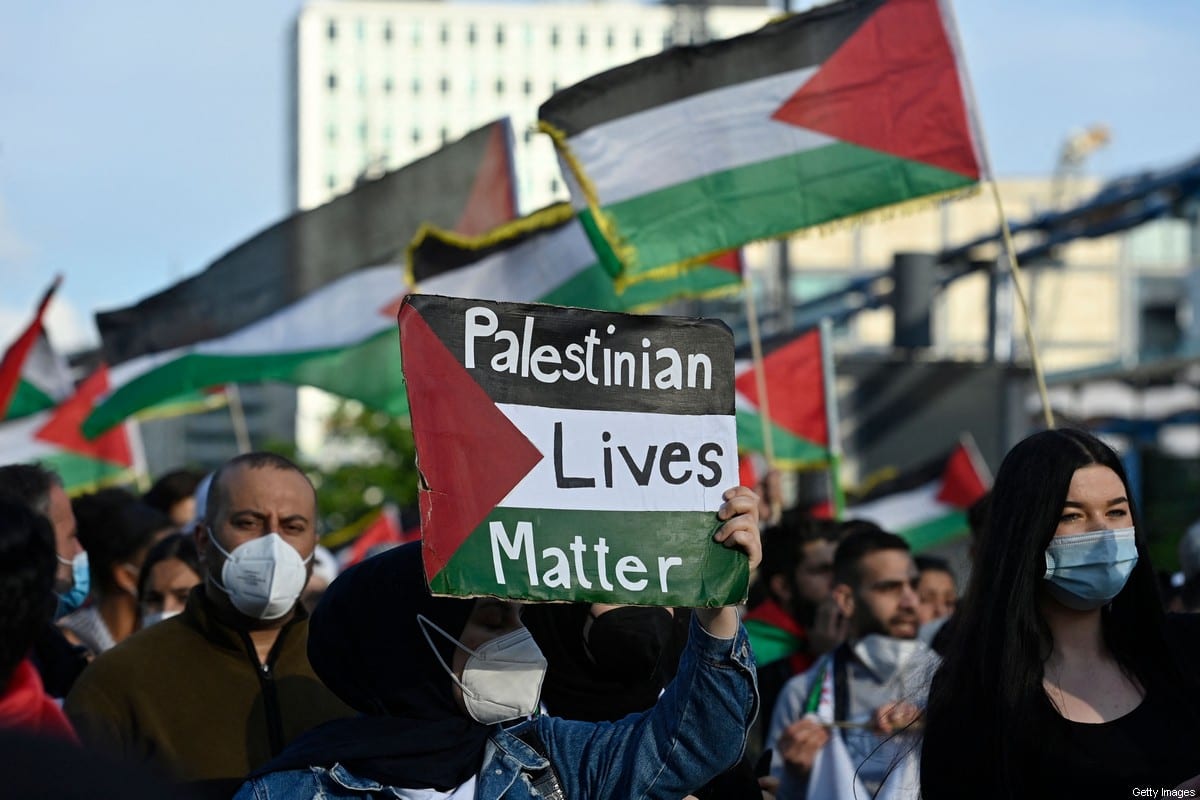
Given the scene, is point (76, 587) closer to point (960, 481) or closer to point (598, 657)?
point (598, 657)

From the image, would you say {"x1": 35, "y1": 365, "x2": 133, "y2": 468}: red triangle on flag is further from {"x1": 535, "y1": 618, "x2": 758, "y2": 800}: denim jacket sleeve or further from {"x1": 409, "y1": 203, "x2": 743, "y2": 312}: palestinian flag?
{"x1": 535, "y1": 618, "x2": 758, "y2": 800}: denim jacket sleeve

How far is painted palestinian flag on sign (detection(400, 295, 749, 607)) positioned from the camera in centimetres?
302

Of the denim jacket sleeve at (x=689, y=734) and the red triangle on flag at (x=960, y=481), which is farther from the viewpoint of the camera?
the red triangle on flag at (x=960, y=481)

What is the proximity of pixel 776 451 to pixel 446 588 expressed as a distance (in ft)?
23.4

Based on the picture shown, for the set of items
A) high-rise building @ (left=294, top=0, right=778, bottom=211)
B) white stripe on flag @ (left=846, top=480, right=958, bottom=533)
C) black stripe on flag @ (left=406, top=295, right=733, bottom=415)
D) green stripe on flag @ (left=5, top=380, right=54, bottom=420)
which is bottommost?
white stripe on flag @ (left=846, top=480, right=958, bottom=533)

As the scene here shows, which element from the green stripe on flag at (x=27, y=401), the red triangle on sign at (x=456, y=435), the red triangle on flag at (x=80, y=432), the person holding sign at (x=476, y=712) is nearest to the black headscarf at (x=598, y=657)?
the person holding sign at (x=476, y=712)

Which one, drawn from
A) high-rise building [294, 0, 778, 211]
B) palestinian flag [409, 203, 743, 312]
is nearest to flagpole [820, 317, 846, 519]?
palestinian flag [409, 203, 743, 312]

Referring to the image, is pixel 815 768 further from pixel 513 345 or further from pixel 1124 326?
pixel 1124 326

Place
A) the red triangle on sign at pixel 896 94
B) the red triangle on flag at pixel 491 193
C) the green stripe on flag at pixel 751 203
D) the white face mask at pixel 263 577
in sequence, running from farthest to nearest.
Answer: the red triangle on flag at pixel 491 193 → the green stripe on flag at pixel 751 203 → the red triangle on sign at pixel 896 94 → the white face mask at pixel 263 577

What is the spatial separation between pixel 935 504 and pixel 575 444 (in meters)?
7.69

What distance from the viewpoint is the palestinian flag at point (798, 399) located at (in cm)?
970

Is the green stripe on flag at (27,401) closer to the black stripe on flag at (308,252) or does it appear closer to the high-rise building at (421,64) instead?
the black stripe on flag at (308,252)

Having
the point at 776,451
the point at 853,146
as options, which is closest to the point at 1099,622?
the point at 853,146

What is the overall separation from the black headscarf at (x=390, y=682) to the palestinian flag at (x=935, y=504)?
23.8 ft
